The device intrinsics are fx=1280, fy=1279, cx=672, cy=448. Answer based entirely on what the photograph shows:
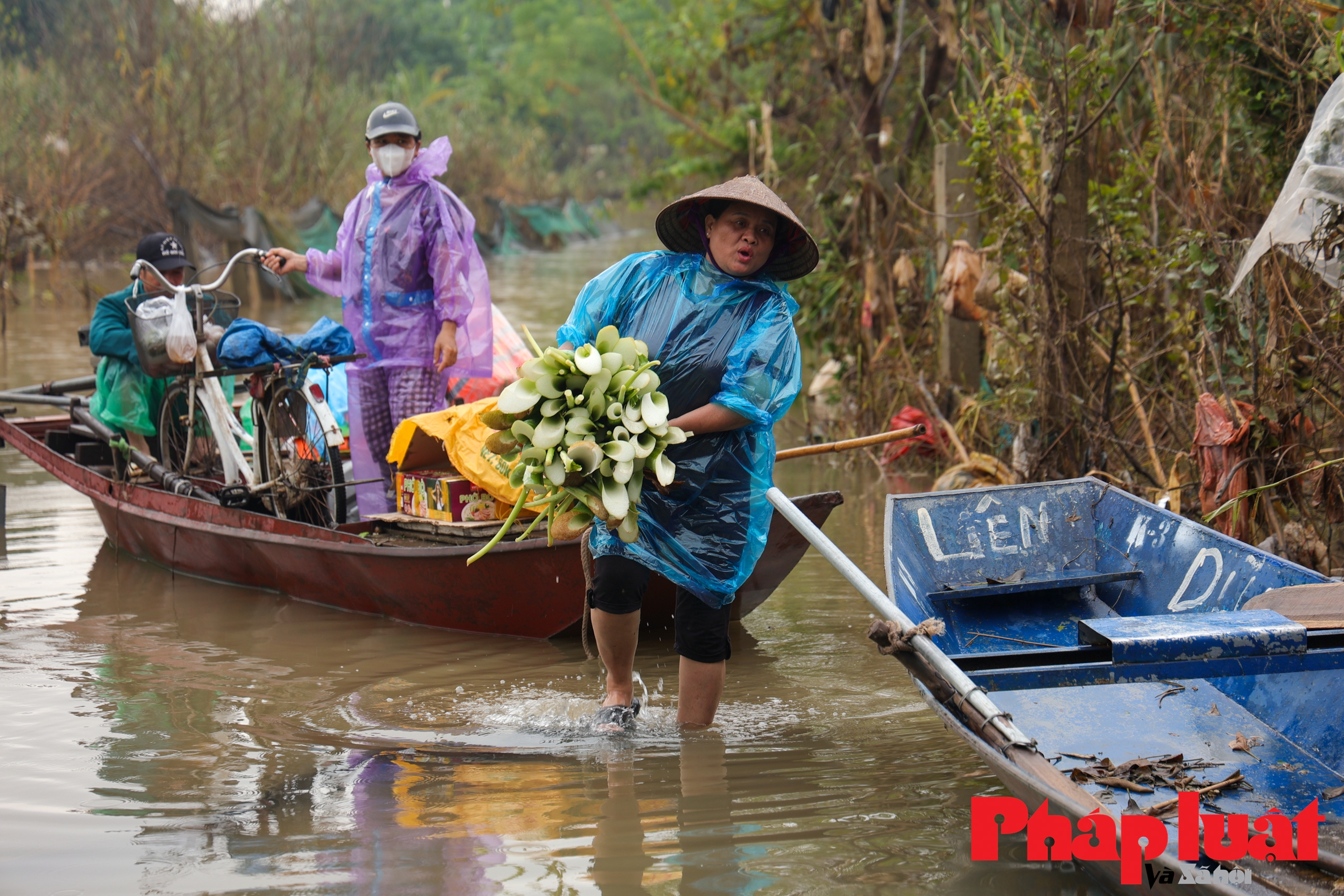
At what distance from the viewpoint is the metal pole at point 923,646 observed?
296 cm

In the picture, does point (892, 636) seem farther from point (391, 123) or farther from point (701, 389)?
point (391, 123)

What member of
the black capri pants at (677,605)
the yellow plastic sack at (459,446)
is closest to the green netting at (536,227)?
the yellow plastic sack at (459,446)

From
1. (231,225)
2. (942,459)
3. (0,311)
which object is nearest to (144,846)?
(942,459)

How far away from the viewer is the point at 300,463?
19.3 ft

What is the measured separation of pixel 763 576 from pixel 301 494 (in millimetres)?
2267

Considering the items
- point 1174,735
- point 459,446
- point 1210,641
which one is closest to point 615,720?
point 459,446


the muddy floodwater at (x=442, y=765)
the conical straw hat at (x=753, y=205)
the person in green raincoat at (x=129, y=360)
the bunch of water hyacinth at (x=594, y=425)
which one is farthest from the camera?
the person in green raincoat at (x=129, y=360)

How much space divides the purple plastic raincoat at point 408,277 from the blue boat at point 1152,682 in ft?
7.58

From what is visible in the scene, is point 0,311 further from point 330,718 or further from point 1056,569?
point 1056,569

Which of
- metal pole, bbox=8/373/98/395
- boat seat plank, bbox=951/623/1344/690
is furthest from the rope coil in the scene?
metal pole, bbox=8/373/98/395

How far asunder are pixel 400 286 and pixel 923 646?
3561 millimetres

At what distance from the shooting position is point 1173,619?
11.1 feet

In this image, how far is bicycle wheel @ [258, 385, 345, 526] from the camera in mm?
5875

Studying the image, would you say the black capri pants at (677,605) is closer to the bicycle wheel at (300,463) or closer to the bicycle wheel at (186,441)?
the bicycle wheel at (300,463)
